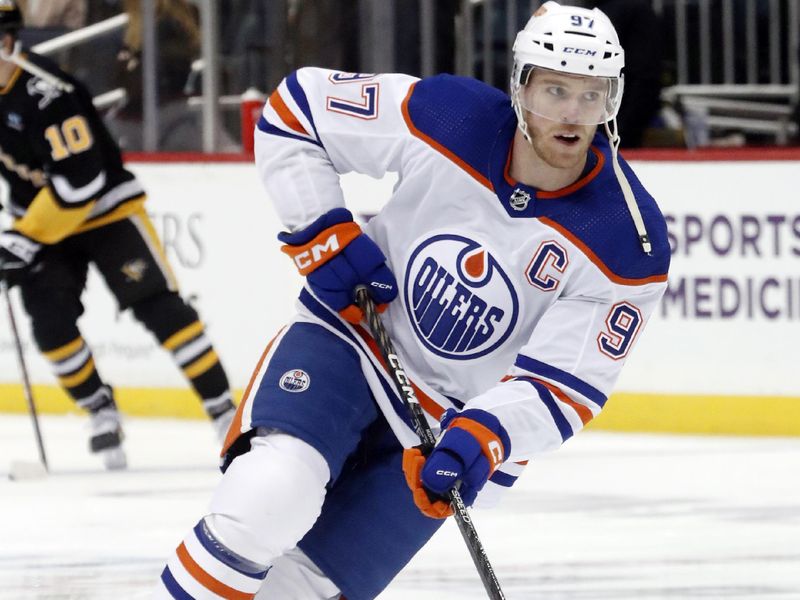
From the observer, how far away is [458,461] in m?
2.40

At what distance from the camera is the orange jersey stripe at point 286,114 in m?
2.74

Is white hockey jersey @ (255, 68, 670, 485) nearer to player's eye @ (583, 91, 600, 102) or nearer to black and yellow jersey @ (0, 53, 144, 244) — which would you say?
player's eye @ (583, 91, 600, 102)

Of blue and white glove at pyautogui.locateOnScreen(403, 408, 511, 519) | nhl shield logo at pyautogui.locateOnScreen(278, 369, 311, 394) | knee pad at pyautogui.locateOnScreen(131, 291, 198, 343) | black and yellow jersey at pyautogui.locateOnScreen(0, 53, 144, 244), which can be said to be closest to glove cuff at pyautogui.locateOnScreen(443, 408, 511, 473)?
blue and white glove at pyautogui.locateOnScreen(403, 408, 511, 519)

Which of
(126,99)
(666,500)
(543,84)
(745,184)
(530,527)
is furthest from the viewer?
(126,99)

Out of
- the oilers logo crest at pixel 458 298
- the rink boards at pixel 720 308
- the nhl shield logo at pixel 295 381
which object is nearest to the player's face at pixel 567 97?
the oilers logo crest at pixel 458 298

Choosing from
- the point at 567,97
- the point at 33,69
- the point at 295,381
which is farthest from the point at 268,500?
the point at 33,69

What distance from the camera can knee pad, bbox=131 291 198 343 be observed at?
5121mm

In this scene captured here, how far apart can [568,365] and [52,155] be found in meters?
2.64

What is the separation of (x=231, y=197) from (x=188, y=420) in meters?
0.72

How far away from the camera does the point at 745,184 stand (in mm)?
5418

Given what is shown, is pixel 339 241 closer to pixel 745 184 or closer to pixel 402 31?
pixel 745 184

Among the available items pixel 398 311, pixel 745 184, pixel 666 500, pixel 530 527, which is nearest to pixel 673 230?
pixel 745 184

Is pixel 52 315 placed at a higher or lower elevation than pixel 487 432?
lower

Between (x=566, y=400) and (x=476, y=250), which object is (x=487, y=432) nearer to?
(x=566, y=400)
